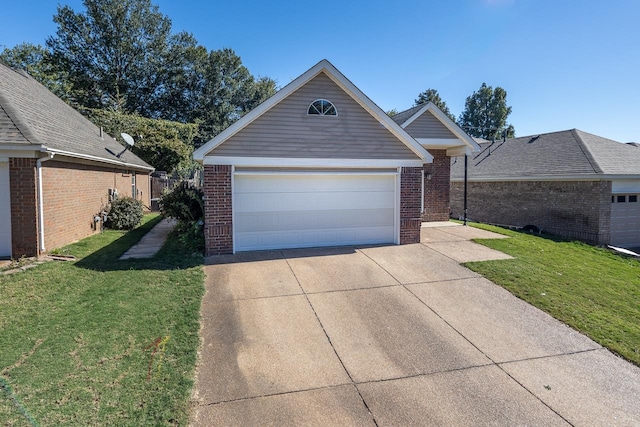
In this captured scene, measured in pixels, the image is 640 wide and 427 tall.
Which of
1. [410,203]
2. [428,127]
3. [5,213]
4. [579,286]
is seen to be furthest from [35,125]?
[579,286]

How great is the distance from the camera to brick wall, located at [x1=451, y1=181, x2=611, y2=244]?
1343 centimetres

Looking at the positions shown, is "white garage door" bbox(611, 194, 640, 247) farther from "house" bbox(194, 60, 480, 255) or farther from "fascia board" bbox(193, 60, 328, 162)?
"fascia board" bbox(193, 60, 328, 162)

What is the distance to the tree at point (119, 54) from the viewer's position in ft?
107

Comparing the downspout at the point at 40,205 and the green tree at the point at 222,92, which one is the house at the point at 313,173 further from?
the green tree at the point at 222,92

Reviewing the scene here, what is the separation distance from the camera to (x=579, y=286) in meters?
7.50

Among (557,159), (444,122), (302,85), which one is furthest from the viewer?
(557,159)

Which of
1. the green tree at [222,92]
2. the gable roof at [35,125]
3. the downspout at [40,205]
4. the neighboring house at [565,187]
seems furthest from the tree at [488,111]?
the downspout at [40,205]

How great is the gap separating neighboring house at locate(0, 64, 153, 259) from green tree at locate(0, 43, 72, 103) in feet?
67.2

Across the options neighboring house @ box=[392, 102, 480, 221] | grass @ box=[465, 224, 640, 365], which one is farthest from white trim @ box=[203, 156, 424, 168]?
neighboring house @ box=[392, 102, 480, 221]

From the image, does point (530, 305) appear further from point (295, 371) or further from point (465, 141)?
point (465, 141)

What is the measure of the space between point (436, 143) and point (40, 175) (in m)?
12.9

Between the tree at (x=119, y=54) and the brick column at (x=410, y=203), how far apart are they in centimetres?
3215

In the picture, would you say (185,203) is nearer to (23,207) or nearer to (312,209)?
(23,207)

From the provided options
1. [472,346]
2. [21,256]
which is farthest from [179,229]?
[472,346]
